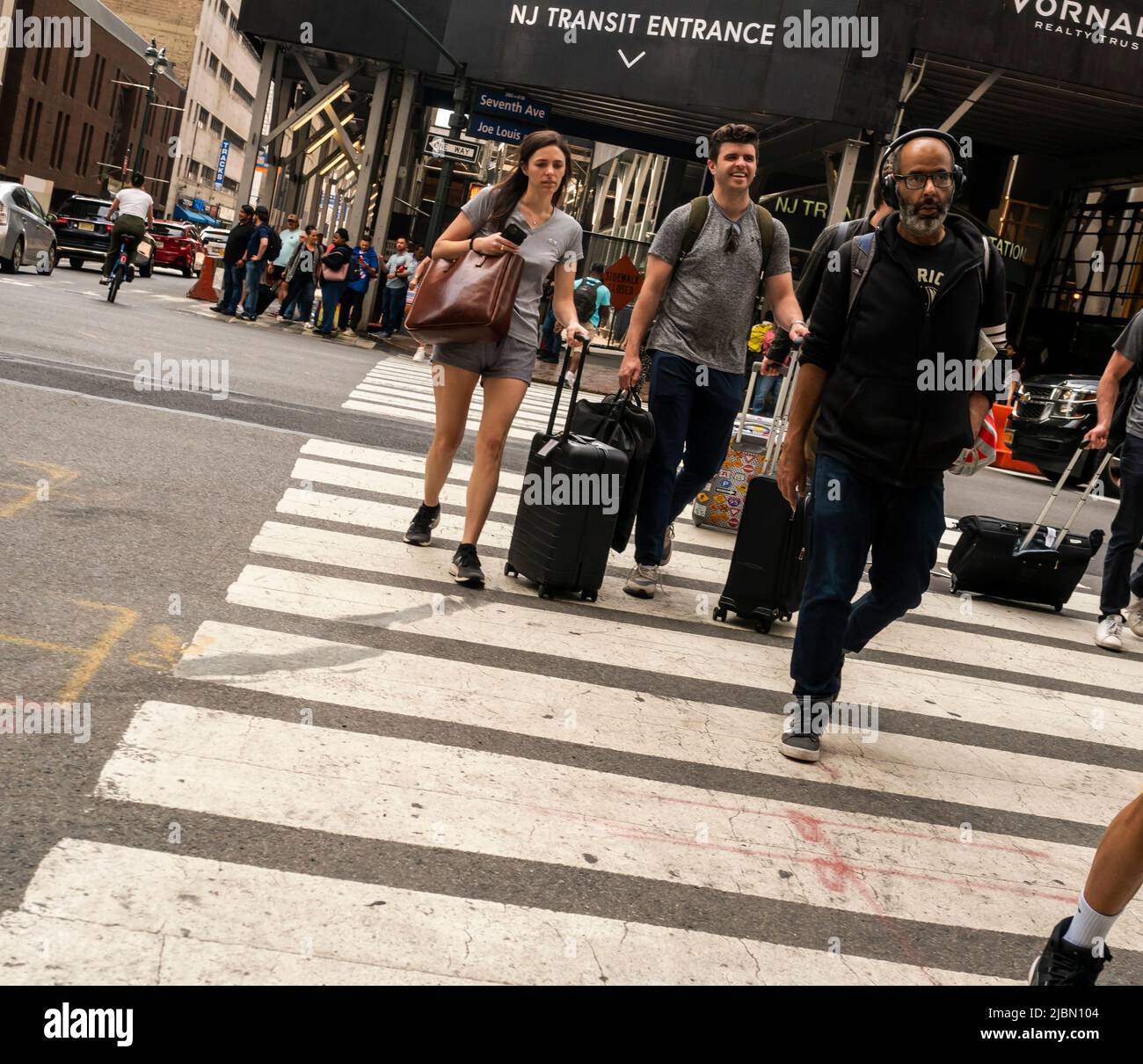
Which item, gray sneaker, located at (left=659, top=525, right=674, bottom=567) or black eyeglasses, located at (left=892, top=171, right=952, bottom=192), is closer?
black eyeglasses, located at (left=892, top=171, right=952, bottom=192)

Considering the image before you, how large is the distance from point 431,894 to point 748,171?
435cm

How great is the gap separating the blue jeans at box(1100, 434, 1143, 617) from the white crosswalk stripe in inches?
47.5

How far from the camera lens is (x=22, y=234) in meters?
25.5

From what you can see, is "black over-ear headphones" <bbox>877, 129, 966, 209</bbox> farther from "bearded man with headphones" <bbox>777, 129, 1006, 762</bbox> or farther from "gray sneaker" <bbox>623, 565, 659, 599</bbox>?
"gray sneaker" <bbox>623, 565, 659, 599</bbox>

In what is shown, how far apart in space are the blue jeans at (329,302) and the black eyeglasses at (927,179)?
66.1 ft

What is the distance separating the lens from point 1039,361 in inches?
1289

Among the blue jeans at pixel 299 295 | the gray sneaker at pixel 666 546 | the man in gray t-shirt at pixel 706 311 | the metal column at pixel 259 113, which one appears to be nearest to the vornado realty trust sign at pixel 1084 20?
the blue jeans at pixel 299 295

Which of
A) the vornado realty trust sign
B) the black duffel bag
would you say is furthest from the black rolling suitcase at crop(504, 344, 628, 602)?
the vornado realty trust sign

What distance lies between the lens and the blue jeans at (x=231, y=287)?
23938 mm

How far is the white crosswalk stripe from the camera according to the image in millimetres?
3119

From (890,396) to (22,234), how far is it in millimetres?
24053
